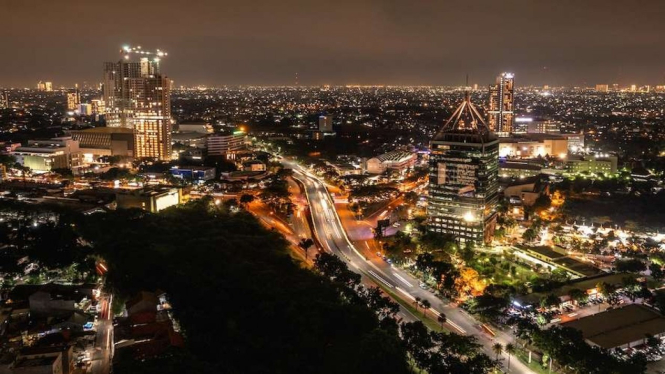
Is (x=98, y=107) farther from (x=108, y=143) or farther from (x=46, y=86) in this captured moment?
(x=46, y=86)

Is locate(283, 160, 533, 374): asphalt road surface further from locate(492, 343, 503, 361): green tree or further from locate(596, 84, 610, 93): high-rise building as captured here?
locate(596, 84, 610, 93): high-rise building

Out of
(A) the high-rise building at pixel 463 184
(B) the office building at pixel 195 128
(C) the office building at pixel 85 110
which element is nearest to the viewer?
(A) the high-rise building at pixel 463 184

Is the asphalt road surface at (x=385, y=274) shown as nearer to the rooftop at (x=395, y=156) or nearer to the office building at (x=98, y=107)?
the rooftop at (x=395, y=156)

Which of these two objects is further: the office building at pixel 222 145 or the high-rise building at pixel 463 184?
the office building at pixel 222 145

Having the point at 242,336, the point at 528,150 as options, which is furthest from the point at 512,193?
the point at 242,336

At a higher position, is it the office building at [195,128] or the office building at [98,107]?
the office building at [98,107]

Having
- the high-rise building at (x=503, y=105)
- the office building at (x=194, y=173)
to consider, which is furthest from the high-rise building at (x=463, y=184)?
the high-rise building at (x=503, y=105)
